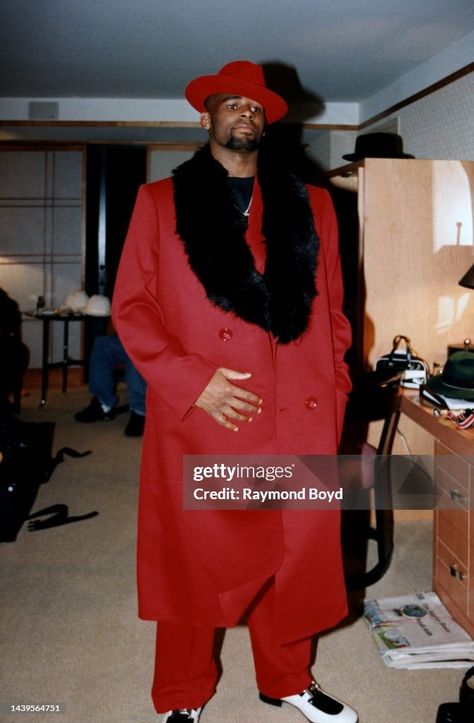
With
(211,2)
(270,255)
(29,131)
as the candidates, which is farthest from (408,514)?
(29,131)

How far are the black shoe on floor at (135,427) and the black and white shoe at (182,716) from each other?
2958 millimetres

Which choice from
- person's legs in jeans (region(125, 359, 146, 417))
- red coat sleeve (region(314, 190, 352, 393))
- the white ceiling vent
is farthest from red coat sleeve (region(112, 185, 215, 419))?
the white ceiling vent

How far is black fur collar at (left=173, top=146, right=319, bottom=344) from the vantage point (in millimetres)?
1352

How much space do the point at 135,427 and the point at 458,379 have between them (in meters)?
→ 2.81

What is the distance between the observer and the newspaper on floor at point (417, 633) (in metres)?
1.84

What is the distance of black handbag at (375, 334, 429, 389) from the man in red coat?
48.5 inches

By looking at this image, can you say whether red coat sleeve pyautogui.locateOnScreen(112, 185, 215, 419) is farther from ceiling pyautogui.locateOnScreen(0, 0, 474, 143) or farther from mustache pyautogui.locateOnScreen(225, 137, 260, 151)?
ceiling pyautogui.locateOnScreen(0, 0, 474, 143)

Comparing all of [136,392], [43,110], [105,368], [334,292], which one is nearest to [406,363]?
[334,292]

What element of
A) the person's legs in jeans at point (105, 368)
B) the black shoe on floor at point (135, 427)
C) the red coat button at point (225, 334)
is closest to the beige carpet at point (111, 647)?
the red coat button at point (225, 334)

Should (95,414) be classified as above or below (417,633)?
above

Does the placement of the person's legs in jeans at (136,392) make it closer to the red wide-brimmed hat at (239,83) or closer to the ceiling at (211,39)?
the ceiling at (211,39)

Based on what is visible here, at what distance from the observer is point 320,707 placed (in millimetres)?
1567

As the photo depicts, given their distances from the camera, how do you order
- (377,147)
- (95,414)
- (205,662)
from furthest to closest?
(95,414) → (377,147) → (205,662)

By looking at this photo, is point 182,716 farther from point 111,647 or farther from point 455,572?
point 455,572
